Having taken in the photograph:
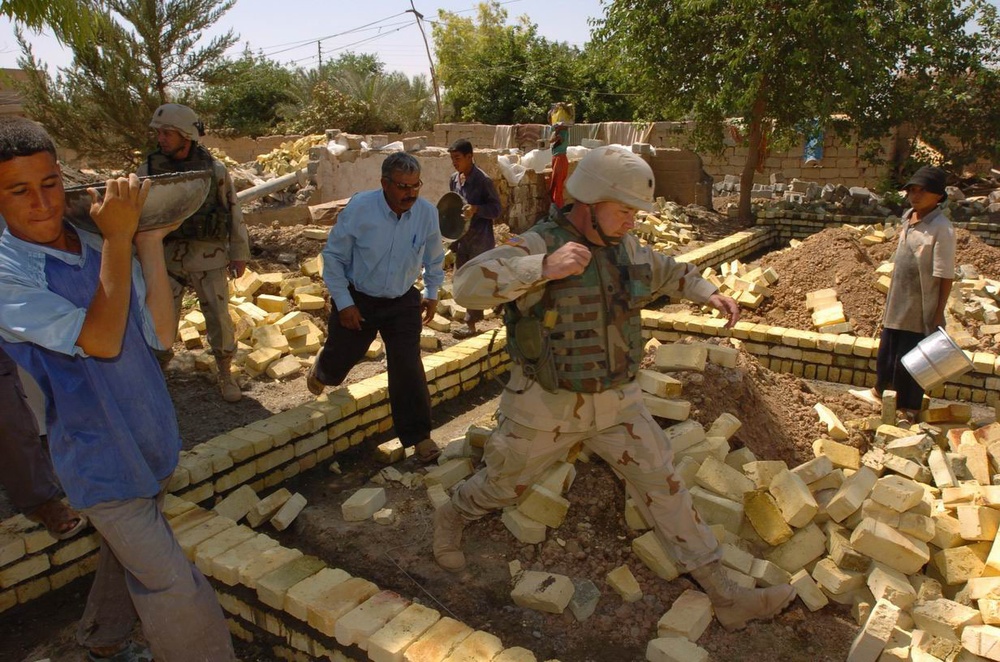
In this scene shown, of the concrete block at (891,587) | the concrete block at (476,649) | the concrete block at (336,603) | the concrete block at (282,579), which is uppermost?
the concrete block at (282,579)

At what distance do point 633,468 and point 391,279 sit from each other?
1.83 meters

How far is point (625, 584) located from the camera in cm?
307

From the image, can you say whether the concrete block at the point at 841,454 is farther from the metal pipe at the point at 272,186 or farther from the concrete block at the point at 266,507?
the metal pipe at the point at 272,186

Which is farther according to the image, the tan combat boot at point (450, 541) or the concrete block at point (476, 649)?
the tan combat boot at point (450, 541)

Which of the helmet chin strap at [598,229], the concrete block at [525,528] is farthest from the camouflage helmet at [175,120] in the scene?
the concrete block at [525,528]

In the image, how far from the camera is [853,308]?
7055 mm

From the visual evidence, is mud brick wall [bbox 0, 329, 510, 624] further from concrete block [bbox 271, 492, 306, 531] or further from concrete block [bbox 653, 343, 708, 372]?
concrete block [bbox 653, 343, 708, 372]

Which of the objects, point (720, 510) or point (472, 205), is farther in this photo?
point (472, 205)

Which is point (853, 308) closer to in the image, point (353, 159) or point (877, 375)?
point (877, 375)

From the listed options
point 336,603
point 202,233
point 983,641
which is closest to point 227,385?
point 202,233

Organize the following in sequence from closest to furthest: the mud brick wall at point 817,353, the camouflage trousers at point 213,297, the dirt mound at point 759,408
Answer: the dirt mound at point 759,408
the camouflage trousers at point 213,297
the mud brick wall at point 817,353

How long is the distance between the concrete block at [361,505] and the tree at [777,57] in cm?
1088

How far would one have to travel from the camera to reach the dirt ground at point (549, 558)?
2906 mm

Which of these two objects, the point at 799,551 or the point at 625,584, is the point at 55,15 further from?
the point at 799,551
